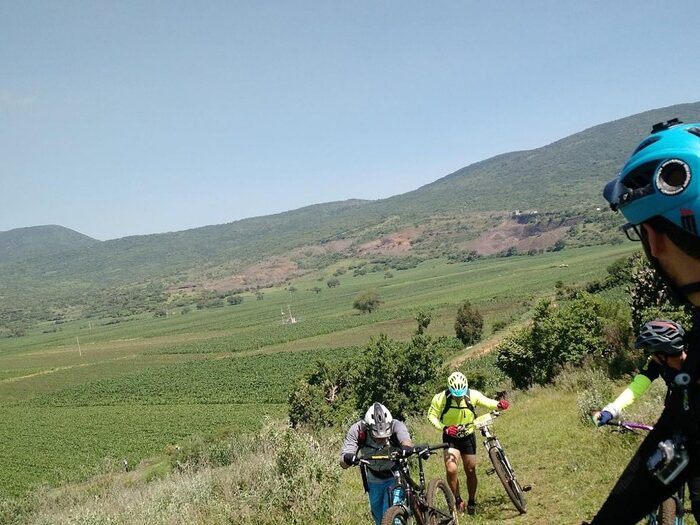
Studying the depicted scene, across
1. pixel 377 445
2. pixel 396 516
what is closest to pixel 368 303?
pixel 377 445

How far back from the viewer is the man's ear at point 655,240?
6.25ft

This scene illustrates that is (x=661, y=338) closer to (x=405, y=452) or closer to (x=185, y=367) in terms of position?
(x=405, y=452)

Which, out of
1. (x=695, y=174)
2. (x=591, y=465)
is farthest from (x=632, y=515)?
(x=591, y=465)

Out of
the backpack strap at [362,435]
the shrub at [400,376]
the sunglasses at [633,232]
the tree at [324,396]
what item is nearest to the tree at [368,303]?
the tree at [324,396]

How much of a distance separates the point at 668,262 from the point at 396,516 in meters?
6.02

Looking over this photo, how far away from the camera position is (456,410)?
9.66 meters

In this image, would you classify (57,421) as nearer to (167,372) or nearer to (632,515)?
(167,372)

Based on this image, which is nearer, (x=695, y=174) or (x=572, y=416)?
(x=695, y=174)

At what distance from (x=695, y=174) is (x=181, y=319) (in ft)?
676

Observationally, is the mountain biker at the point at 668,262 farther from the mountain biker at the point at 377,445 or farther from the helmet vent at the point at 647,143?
the mountain biker at the point at 377,445

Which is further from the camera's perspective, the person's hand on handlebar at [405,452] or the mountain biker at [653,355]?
the person's hand on handlebar at [405,452]

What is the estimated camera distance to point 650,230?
1925 mm

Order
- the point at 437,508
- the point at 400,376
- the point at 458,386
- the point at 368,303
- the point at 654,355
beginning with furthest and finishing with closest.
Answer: the point at 368,303
the point at 400,376
the point at 458,386
the point at 437,508
the point at 654,355

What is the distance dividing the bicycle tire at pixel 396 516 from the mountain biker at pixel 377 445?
477mm
